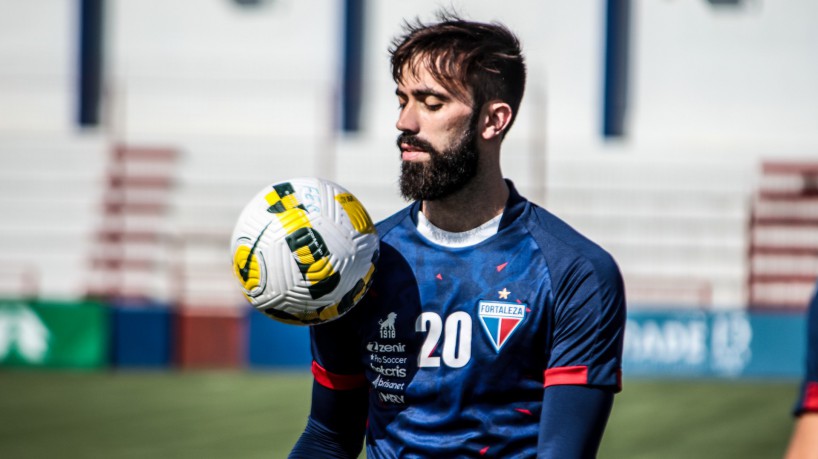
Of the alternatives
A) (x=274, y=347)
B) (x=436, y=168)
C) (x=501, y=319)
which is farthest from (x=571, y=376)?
(x=274, y=347)

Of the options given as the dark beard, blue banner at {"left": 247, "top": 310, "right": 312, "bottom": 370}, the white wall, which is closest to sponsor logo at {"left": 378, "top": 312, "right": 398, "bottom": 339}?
the dark beard

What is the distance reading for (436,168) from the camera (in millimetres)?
3588

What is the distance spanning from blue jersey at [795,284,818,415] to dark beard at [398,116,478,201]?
112 centimetres

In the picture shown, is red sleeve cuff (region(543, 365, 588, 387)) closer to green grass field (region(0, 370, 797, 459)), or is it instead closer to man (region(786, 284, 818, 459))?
man (region(786, 284, 818, 459))

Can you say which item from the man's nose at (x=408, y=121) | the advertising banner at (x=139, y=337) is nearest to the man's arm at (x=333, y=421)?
the man's nose at (x=408, y=121)

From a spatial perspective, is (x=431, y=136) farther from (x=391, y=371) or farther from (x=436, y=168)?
(x=391, y=371)

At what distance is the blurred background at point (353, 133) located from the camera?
19.6 meters

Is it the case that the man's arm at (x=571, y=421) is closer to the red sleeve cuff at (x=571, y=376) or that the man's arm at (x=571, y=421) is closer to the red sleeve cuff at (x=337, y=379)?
the red sleeve cuff at (x=571, y=376)

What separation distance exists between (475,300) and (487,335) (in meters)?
0.12

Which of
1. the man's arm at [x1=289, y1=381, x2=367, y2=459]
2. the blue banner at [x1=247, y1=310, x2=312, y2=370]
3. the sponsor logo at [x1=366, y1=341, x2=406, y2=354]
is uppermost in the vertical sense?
the sponsor logo at [x1=366, y1=341, x2=406, y2=354]

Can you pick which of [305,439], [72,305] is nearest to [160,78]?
[72,305]

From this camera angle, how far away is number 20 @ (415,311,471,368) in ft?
11.7

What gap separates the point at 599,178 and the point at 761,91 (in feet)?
12.8

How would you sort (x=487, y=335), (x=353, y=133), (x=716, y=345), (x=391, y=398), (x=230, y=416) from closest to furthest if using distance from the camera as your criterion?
(x=487, y=335) < (x=391, y=398) < (x=230, y=416) < (x=716, y=345) < (x=353, y=133)
